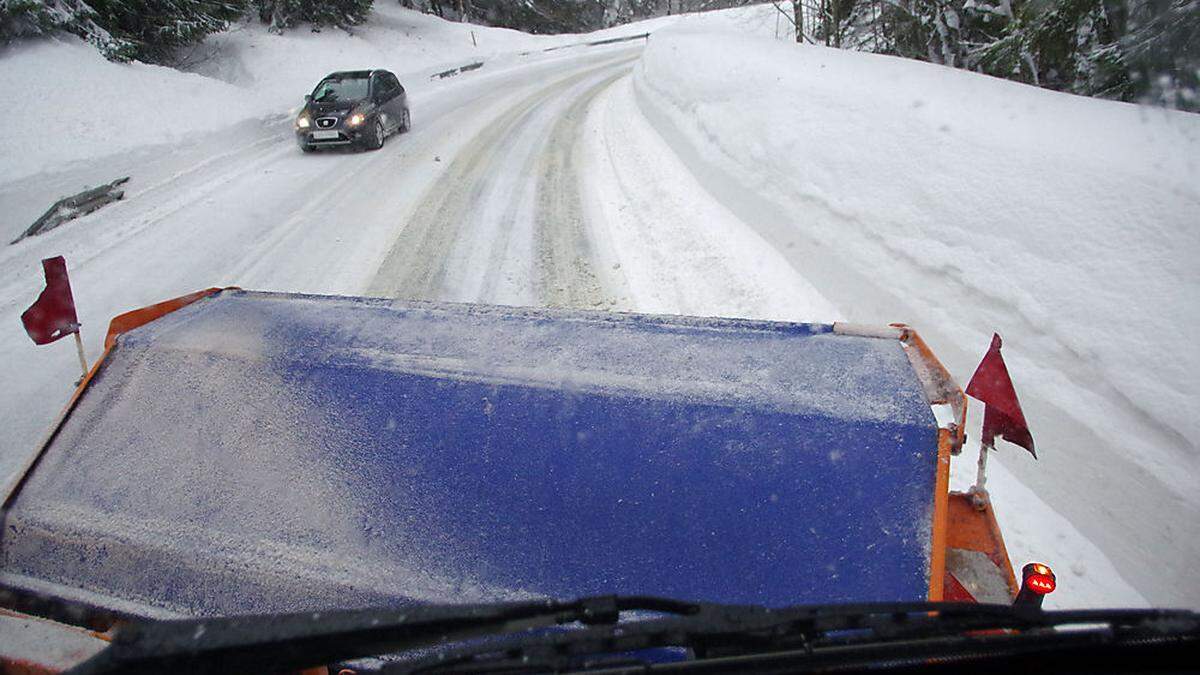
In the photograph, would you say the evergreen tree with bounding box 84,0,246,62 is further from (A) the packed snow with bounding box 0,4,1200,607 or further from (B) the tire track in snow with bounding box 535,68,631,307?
(B) the tire track in snow with bounding box 535,68,631,307

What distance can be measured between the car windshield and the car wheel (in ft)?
2.35

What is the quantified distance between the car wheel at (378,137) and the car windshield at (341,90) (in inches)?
28.3

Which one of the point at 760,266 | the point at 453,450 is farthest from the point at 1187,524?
the point at 760,266

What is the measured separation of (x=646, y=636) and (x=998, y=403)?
6.55ft

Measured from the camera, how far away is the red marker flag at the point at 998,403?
2.60 metres

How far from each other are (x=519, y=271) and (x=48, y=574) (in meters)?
5.39

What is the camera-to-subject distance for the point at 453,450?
253cm

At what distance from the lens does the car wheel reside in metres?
13.3

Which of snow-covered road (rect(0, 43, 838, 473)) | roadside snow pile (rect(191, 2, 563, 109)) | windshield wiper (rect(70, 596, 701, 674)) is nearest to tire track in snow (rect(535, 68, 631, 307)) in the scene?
snow-covered road (rect(0, 43, 838, 473))

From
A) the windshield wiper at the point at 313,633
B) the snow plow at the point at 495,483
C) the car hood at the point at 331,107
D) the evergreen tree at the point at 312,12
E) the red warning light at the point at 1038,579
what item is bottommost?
the red warning light at the point at 1038,579

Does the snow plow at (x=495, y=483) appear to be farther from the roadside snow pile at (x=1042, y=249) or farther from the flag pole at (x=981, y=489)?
the roadside snow pile at (x=1042, y=249)

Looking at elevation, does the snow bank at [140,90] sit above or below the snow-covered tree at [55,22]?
below

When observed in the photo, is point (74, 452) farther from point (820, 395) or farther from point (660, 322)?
point (820, 395)

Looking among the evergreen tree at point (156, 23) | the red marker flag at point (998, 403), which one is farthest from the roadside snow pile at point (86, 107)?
the red marker flag at point (998, 403)
